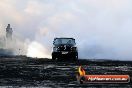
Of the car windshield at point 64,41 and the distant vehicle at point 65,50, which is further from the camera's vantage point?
the car windshield at point 64,41

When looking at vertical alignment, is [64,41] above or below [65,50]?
above

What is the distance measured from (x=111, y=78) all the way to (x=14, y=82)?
4.34 metres

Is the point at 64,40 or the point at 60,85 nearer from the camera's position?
the point at 60,85

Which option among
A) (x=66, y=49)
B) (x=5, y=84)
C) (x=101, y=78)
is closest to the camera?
(x=101, y=78)

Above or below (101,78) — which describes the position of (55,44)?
above

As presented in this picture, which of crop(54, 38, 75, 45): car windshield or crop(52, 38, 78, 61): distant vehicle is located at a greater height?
crop(54, 38, 75, 45): car windshield

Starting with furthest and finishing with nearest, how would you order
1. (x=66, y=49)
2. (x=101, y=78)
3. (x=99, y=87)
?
(x=66, y=49) < (x=99, y=87) < (x=101, y=78)

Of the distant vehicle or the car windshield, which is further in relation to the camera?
the car windshield

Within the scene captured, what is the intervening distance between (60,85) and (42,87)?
0.95m

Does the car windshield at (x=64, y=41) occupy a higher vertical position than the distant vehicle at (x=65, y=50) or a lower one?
higher

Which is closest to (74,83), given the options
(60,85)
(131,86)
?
(60,85)

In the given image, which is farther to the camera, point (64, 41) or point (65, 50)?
point (64, 41)

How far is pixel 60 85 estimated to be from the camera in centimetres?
1778

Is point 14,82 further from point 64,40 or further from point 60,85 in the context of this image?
point 64,40
